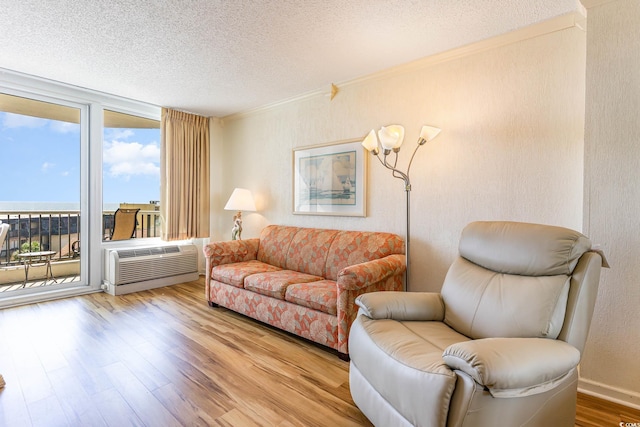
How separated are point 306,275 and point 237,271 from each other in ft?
2.26

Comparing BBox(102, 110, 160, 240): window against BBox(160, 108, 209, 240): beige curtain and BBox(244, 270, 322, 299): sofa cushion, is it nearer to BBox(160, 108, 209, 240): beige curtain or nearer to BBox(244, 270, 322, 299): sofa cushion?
BBox(160, 108, 209, 240): beige curtain

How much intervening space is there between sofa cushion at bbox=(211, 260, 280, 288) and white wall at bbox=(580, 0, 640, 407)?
2.58 meters

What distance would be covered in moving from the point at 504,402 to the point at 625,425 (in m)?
1.06

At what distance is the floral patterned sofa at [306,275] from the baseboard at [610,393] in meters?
1.28

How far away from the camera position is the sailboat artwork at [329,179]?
321cm

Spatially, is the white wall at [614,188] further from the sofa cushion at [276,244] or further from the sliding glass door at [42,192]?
the sliding glass door at [42,192]

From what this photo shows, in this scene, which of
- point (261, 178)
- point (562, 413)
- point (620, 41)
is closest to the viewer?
point (562, 413)

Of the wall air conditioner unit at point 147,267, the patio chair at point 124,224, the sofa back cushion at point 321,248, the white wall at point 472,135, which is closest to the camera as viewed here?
the white wall at point 472,135

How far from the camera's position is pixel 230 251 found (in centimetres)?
346

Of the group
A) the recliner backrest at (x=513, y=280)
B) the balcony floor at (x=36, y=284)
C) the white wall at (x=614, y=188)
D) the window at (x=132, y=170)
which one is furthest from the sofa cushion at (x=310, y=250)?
the balcony floor at (x=36, y=284)

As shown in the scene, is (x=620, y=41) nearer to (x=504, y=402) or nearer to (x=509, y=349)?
(x=509, y=349)

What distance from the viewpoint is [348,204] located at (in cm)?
324

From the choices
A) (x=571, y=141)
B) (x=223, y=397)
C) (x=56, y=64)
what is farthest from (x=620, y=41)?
(x=56, y=64)

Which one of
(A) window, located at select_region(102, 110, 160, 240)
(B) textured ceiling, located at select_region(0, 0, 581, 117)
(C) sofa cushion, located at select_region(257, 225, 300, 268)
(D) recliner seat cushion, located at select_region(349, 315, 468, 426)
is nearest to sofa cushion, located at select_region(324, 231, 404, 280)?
(C) sofa cushion, located at select_region(257, 225, 300, 268)
